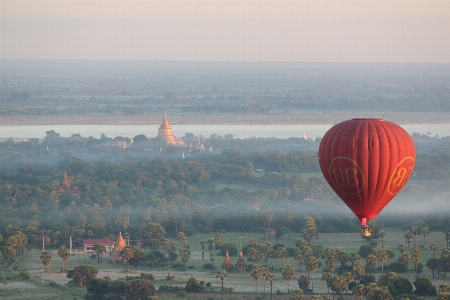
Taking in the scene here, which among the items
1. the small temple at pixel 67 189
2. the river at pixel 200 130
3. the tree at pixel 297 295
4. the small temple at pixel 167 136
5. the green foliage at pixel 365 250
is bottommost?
the tree at pixel 297 295

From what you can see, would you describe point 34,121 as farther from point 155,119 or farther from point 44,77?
point 44,77

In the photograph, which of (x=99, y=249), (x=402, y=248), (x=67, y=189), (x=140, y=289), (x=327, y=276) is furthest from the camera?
(x=67, y=189)

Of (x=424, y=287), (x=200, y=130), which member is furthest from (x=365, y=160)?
(x=200, y=130)

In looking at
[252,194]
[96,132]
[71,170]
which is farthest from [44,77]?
[252,194]

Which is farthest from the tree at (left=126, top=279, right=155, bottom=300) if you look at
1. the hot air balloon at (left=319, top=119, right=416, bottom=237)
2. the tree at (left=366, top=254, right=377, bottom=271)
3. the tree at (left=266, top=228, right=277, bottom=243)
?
the tree at (left=266, top=228, right=277, bottom=243)

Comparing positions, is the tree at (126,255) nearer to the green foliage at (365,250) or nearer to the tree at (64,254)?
the tree at (64,254)

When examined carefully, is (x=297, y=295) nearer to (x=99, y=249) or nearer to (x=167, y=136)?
(x=99, y=249)

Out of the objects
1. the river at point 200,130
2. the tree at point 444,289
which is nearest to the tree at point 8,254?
the tree at point 444,289

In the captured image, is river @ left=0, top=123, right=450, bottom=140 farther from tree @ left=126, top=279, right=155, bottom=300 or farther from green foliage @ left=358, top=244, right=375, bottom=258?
tree @ left=126, top=279, right=155, bottom=300
